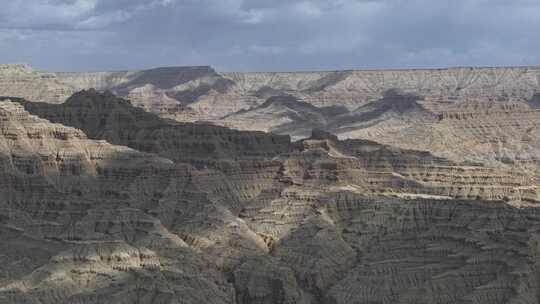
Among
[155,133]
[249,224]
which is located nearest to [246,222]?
[249,224]

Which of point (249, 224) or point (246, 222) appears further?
point (246, 222)

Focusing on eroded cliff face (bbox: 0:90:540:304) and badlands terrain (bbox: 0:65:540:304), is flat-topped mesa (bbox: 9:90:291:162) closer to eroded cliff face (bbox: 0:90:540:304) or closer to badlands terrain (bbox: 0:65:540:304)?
badlands terrain (bbox: 0:65:540:304)

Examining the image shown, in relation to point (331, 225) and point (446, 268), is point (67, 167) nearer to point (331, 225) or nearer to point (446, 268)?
point (331, 225)

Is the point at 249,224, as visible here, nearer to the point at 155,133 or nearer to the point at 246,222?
the point at 246,222

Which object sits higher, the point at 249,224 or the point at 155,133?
the point at 155,133

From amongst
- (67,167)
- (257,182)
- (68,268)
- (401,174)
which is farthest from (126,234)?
(401,174)

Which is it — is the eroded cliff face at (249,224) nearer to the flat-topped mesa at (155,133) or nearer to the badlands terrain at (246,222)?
the badlands terrain at (246,222)
